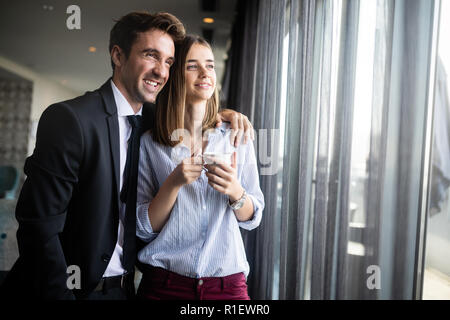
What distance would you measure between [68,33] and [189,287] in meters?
1.18

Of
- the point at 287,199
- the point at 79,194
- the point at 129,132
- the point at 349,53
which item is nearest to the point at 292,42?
the point at 349,53

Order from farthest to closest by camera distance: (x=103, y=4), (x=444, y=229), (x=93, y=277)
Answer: (x=103, y=4), (x=93, y=277), (x=444, y=229)

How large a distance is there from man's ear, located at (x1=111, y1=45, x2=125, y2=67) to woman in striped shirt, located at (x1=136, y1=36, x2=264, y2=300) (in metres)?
0.19

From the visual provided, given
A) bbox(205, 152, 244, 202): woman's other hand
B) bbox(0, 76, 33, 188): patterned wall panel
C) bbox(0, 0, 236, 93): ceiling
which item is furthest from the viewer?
bbox(0, 76, 33, 188): patterned wall panel

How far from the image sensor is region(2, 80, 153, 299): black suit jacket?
0.98 m

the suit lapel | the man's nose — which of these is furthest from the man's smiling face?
the suit lapel

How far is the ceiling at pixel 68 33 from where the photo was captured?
124cm

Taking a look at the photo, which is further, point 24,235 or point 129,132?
point 129,132

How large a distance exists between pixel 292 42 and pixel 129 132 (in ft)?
2.48

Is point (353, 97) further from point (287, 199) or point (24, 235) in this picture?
point (24, 235)

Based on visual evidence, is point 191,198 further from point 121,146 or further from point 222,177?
point 121,146

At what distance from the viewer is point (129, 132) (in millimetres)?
1139
